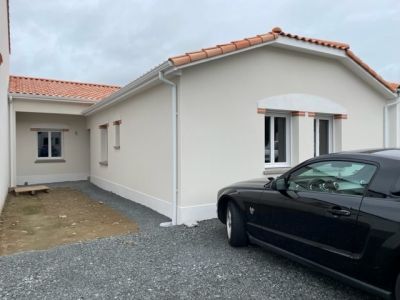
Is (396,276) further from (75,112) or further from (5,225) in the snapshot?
(75,112)

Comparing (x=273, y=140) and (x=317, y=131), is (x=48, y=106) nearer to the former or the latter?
(x=273, y=140)

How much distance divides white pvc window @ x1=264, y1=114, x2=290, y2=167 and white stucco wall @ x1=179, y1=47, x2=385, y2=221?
441 millimetres

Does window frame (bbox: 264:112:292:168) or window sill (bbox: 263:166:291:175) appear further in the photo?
window frame (bbox: 264:112:292:168)

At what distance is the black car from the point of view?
2.82 meters

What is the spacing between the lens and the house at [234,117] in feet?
21.9

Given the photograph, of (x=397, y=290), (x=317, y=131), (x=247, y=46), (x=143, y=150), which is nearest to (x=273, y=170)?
(x=317, y=131)

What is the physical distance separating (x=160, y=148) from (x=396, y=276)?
552 centimetres

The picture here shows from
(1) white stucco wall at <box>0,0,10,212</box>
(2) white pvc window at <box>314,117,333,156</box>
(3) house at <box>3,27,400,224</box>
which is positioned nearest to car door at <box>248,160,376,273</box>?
(3) house at <box>3,27,400,224</box>

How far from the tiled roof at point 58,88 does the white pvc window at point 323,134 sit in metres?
9.23

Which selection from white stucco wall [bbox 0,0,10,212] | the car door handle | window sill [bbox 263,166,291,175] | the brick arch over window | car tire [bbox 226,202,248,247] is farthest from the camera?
white stucco wall [bbox 0,0,10,212]

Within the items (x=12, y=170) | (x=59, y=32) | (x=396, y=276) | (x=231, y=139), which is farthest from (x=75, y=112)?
(x=396, y=276)

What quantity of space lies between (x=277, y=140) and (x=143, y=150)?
11.6 ft

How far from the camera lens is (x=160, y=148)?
295 inches

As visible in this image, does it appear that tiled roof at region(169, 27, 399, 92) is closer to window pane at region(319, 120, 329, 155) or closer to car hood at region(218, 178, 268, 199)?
window pane at region(319, 120, 329, 155)
